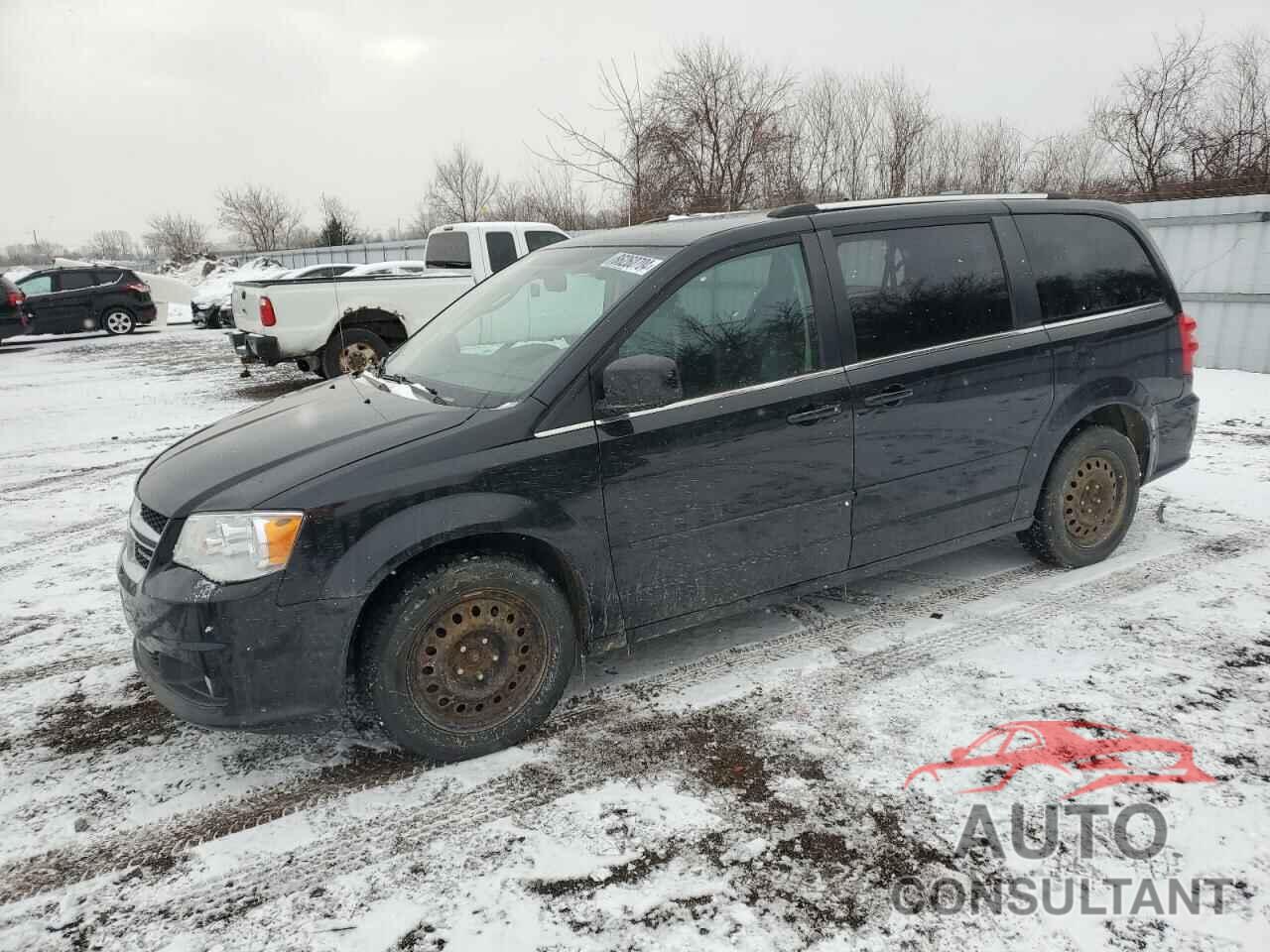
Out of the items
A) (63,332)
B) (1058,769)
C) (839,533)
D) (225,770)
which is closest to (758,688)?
(839,533)

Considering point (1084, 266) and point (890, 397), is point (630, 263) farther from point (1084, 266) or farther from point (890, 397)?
point (1084, 266)

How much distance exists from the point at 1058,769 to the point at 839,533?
1186 mm

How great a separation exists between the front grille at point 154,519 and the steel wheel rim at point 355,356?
7641mm

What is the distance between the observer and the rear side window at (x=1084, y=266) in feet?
13.3

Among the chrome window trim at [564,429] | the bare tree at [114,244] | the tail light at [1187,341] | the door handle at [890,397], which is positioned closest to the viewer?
the chrome window trim at [564,429]

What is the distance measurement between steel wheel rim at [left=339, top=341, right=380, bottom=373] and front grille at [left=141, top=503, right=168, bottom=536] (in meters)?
7.64

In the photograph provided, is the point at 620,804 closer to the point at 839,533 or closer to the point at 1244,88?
the point at 839,533

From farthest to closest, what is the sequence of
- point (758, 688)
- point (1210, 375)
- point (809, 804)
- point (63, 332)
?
point (63, 332)
point (1210, 375)
point (758, 688)
point (809, 804)

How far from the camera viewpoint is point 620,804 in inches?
105

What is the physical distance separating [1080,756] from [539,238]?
405 inches

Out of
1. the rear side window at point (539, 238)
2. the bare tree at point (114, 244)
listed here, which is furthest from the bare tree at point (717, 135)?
the bare tree at point (114, 244)

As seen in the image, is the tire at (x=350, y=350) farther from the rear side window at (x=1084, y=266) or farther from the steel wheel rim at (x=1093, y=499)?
the steel wheel rim at (x=1093, y=499)

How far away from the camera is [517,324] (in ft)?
11.6

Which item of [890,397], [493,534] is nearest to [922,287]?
[890,397]
